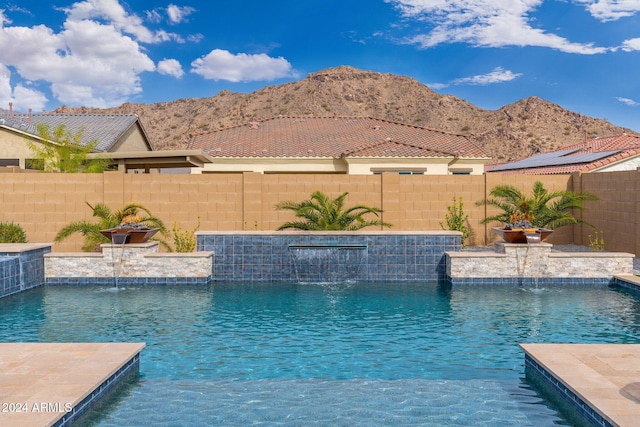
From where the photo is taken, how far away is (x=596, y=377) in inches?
242

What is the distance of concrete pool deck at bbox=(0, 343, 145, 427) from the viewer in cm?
530

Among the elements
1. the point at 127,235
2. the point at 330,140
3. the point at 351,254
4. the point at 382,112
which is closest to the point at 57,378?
the point at 127,235

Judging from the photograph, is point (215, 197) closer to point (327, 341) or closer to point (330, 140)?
point (327, 341)

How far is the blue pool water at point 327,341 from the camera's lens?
6094 mm

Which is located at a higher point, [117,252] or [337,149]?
[337,149]

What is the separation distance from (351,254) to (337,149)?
567 inches

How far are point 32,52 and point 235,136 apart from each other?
95030 millimetres

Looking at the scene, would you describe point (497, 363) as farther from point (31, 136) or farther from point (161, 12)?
point (161, 12)

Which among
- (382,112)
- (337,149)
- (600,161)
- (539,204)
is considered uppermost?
(382,112)

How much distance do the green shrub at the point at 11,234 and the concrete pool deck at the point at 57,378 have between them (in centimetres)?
1023

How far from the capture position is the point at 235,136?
3259 cm

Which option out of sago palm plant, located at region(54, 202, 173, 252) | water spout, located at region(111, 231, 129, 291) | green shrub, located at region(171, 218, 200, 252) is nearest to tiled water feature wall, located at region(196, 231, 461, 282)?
water spout, located at region(111, 231, 129, 291)

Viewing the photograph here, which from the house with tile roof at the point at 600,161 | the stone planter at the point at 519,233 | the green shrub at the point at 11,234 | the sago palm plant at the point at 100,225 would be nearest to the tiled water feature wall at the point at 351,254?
the stone planter at the point at 519,233

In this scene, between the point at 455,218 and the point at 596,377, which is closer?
the point at 596,377
